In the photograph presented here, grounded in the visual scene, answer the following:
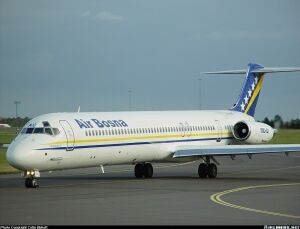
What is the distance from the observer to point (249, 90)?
41.5m

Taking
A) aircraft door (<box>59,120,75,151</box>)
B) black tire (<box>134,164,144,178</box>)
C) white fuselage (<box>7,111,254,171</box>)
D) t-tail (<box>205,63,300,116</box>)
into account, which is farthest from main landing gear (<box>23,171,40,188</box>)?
t-tail (<box>205,63,300,116</box>)

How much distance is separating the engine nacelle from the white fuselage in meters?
0.41

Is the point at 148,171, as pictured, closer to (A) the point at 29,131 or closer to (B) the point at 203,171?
(B) the point at 203,171

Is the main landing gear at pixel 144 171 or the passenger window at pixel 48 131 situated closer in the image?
the passenger window at pixel 48 131

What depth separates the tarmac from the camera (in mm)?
18297

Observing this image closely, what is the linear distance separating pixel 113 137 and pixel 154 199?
8.28m

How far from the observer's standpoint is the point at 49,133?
2852 cm

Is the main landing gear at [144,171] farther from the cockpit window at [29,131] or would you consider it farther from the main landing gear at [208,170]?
the cockpit window at [29,131]

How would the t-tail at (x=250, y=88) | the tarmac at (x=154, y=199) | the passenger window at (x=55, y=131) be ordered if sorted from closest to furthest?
1. the tarmac at (x=154, y=199)
2. the passenger window at (x=55, y=131)
3. the t-tail at (x=250, y=88)

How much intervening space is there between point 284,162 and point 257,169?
735cm

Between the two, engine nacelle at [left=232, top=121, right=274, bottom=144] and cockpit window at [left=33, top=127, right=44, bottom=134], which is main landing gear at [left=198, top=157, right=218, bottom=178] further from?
cockpit window at [left=33, top=127, right=44, bottom=134]

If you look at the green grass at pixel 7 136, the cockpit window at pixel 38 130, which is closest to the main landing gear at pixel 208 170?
the cockpit window at pixel 38 130

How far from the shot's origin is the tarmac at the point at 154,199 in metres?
18.3

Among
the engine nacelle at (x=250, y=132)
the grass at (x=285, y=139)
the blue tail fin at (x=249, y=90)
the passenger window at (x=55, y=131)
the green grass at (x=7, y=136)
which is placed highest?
the blue tail fin at (x=249, y=90)
